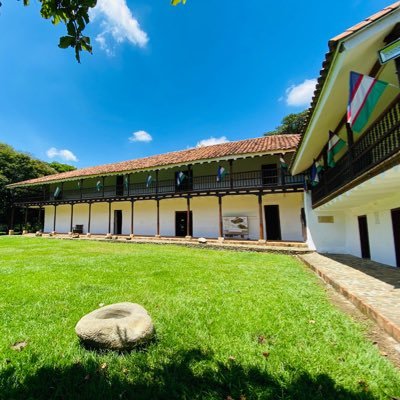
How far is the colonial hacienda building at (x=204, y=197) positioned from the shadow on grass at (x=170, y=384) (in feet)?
38.9

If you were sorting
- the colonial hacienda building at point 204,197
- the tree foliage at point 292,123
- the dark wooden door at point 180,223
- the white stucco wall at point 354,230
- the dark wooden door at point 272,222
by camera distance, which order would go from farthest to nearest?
the tree foliage at point 292,123 < the dark wooden door at point 180,223 < the dark wooden door at point 272,222 < the colonial hacienda building at point 204,197 < the white stucco wall at point 354,230

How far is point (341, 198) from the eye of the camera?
7422 mm

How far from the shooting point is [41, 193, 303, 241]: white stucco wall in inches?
613

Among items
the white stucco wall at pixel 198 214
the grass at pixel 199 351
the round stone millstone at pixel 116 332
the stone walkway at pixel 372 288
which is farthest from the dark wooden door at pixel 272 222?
the round stone millstone at pixel 116 332

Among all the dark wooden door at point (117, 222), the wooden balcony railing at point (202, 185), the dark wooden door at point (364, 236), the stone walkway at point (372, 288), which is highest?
the wooden balcony railing at point (202, 185)

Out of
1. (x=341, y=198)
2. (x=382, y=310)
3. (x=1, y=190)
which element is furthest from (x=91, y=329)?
(x=1, y=190)

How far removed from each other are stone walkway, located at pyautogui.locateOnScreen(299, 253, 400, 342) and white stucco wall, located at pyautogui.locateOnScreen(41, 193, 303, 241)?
7527 millimetres

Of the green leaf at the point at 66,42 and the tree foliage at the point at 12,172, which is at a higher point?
the tree foliage at the point at 12,172

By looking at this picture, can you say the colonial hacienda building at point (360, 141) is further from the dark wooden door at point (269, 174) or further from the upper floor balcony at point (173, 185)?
the dark wooden door at point (269, 174)

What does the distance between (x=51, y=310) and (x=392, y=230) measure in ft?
28.1

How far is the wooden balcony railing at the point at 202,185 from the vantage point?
48.1ft

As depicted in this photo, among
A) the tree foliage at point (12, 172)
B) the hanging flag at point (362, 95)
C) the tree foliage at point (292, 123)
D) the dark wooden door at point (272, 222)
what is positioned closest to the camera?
the hanging flag at point (362, 95)

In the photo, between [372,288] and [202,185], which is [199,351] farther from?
[202,185]

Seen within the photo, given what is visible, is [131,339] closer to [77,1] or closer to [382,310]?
[77,1]
